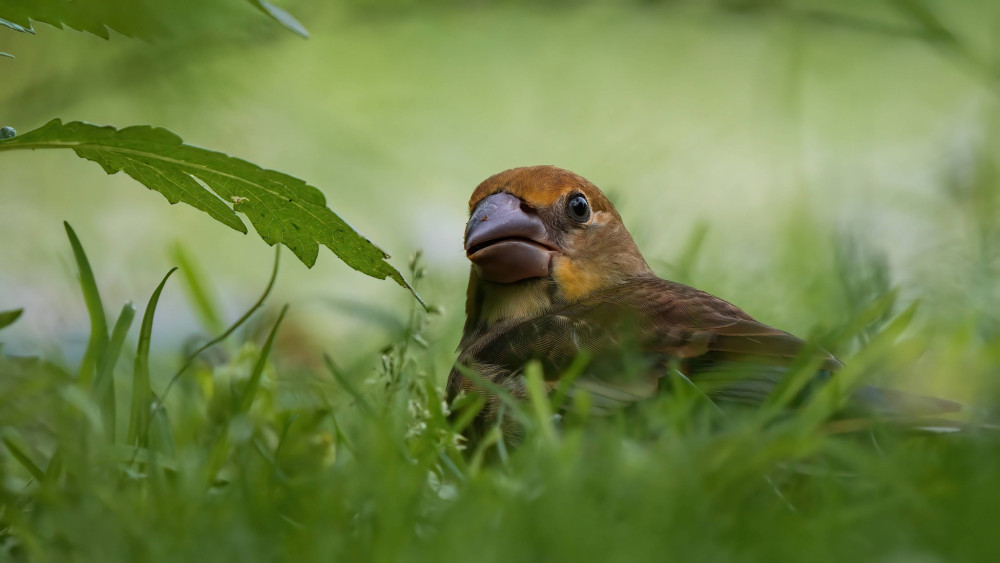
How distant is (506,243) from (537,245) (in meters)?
0.14

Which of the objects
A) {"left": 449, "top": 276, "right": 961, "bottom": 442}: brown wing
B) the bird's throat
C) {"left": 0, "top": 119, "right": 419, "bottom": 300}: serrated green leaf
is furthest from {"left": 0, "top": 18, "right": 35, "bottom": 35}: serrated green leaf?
the bird's throat

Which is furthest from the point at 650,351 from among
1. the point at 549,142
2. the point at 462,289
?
the point at 549,142

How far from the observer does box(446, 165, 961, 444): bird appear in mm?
2246

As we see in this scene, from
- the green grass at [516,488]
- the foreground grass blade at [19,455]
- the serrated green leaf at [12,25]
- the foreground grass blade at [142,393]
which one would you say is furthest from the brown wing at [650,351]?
the serrated green leaf at [12,25]

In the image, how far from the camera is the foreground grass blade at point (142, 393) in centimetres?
203

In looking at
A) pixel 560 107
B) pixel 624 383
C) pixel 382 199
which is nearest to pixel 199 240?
pixel 382 199

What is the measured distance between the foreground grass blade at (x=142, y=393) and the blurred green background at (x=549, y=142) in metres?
0.59

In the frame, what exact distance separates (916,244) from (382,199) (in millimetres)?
2427

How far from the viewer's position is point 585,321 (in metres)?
2.73

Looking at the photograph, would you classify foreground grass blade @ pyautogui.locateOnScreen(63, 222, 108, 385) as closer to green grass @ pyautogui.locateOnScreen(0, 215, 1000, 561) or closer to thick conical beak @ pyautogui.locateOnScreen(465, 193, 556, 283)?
green grass @ pyautogui.locateOnScreen(0, 215, 1000, 561)

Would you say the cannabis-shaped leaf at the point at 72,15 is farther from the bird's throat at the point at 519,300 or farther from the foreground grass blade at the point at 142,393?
the bird's throat at the point at 519,300

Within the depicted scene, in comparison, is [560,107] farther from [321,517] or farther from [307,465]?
[321,517]

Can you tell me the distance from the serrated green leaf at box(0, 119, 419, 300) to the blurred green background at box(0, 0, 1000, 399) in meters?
0.49

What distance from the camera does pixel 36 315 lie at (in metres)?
3.80
